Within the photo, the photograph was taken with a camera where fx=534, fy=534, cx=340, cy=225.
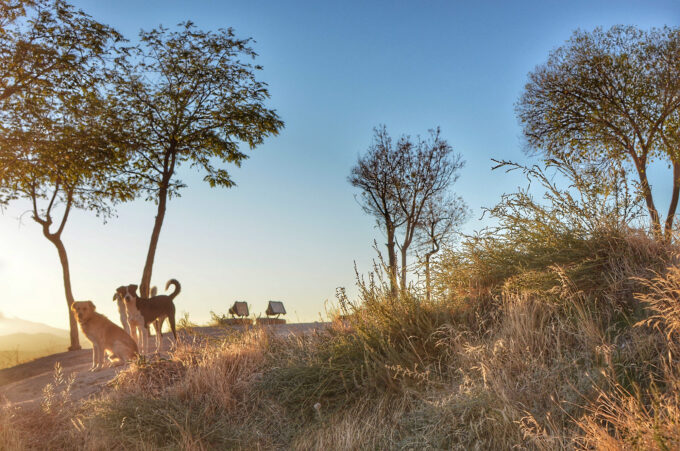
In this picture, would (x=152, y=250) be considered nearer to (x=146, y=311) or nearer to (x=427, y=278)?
(x=146, y=311)

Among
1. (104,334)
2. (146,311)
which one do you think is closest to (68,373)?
(146,311)

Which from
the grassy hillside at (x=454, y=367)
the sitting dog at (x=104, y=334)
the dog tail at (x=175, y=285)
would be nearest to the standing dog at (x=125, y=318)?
the sitting dog at (x=104, y=334)

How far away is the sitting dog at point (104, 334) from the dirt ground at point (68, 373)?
0.27 m

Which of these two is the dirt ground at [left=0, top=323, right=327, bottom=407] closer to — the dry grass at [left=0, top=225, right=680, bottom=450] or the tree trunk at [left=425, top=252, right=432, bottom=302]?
the dry grass at [left=0, top=225, right=680, bottom=450]

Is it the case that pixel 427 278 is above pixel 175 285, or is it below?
below

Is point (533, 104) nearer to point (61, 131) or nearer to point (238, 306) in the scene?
point (238, 306)

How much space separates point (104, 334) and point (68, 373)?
2738 mm

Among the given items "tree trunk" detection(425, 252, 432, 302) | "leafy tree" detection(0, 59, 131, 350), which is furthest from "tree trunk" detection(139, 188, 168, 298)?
"tree trunk" detection(425, 252, 432, 302)

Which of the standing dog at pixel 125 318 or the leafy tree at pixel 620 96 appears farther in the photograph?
the leafy tree at pixel 620 96

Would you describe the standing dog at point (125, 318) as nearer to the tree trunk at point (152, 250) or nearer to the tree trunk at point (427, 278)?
the tree trunk at point (427, 278)

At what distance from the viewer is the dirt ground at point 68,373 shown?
7.77 m

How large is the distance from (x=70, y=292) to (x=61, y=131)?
16.7 ft

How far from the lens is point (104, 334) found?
8539 mm

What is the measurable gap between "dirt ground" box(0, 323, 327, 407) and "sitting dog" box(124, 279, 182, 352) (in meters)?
0.54
